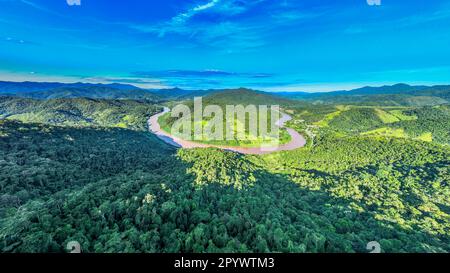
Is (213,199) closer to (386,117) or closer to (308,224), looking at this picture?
(308,224)

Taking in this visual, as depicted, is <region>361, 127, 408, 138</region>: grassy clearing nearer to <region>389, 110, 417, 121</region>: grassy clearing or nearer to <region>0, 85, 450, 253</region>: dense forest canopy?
<region>389, 110, 417, 121</region>: grassy clearing

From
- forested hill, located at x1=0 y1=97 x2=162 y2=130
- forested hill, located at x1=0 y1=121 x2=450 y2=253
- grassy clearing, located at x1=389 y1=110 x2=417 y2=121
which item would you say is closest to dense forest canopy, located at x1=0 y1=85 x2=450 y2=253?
forested hill, located at x1=0 y1=121 x2=450 y2=253

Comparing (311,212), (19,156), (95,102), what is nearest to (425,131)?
(311,212)

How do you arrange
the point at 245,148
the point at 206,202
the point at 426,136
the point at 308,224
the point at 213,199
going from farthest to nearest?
the point at 426,136 < the point at 245,148 < the point at 213,199 < the point at 206,202 < the point at 308,224

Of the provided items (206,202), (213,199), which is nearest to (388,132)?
(213,199)

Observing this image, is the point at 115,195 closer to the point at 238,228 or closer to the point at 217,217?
the point at 217,217

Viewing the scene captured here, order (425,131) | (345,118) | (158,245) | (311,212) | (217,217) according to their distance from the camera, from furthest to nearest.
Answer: (345,118) < (425,131) < (311,212) < (217,217) < (158,245)

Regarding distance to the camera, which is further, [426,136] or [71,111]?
[71,111]

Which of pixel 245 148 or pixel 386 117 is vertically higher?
pixel 386 117
